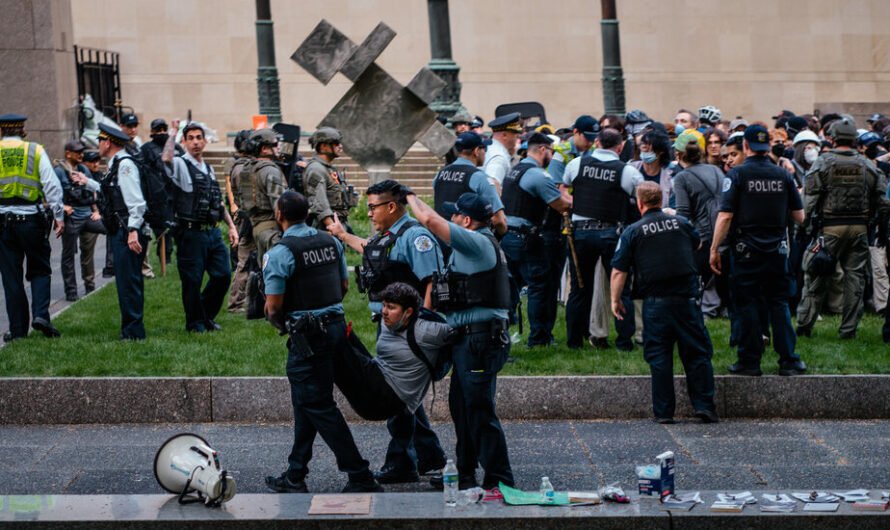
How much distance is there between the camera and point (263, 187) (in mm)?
12594

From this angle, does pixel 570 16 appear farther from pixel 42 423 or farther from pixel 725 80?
pixel 42 423

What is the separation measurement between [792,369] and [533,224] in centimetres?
246

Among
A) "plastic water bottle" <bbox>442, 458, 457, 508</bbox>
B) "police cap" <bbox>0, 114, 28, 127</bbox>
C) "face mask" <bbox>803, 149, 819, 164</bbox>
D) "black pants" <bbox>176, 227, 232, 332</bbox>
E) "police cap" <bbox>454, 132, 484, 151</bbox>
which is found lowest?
"plastic water bottle" <bbox>442, 458, 457, 508</bbox>

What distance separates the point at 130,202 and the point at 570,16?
20.4 metres

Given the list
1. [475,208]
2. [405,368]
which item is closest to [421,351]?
[405,368]

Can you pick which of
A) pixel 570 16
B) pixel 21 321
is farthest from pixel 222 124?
pixel 21 321

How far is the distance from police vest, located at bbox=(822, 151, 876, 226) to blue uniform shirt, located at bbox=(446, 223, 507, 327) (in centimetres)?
500

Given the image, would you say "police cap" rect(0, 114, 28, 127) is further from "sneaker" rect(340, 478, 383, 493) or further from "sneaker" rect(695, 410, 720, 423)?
"sneaker" rect(695, 410, 720, 423)

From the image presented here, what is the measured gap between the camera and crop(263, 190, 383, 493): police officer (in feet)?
26.3

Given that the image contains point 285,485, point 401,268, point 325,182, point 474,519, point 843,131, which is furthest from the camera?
point 325,182

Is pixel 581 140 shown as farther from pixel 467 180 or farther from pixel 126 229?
pixel 126 229

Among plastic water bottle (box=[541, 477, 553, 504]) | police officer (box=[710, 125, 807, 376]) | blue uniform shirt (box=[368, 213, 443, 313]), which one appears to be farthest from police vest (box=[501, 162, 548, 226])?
plastic water bottle (box=[541, 477, 553, 504])

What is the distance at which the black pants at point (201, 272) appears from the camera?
1245 cm

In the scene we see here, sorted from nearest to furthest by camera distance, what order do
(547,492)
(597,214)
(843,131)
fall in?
→ (547,492), (597,214), (843,131)
